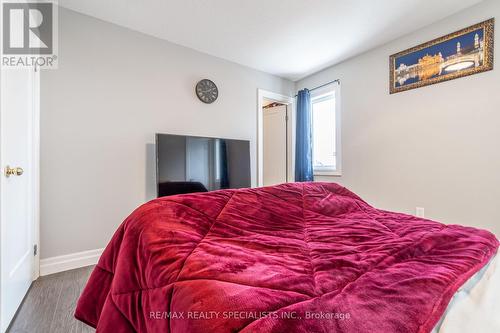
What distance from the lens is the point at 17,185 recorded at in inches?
62.9

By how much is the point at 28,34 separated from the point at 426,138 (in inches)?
156

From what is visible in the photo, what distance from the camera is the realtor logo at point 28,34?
152 cm

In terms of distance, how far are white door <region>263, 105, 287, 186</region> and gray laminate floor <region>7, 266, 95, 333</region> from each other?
3.21m

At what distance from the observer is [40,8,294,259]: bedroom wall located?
7.20 ft

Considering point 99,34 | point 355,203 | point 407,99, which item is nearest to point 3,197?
point 99,34

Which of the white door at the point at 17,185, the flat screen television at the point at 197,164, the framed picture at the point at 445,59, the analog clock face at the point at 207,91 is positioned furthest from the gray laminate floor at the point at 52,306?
the framed picture at the point at 445,59

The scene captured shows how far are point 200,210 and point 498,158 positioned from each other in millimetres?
2748

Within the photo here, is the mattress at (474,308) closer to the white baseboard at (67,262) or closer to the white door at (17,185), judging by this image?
the white door at (17,185)

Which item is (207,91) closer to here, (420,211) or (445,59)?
(445,59)

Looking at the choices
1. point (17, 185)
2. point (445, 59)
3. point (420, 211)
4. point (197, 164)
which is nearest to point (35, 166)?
point (17, 185)

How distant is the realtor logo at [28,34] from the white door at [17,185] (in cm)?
11

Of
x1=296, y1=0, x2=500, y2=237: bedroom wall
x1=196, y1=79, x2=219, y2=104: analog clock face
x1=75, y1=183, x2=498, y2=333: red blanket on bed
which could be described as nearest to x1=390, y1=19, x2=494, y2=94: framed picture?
x1=296, y1=0, x2=500, y2=237: bedroom wall

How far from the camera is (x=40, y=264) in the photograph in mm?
2082

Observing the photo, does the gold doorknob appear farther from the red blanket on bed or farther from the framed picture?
the framed picture
